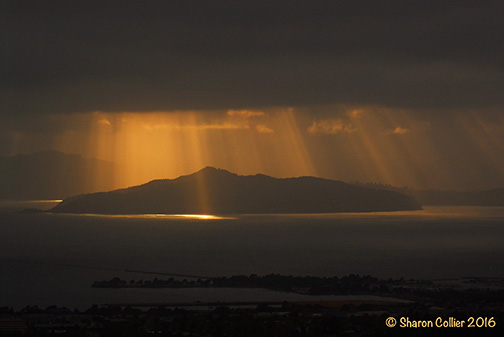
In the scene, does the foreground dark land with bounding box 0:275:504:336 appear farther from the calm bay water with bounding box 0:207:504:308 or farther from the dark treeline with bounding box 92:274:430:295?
the calm bay water with bounding box 0:207:504:308

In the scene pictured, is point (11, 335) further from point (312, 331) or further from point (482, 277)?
point (482, 277)

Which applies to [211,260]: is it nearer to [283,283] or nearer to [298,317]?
[283,283]

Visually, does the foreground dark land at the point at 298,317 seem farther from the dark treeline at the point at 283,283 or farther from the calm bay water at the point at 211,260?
the calm bay water at the point at 211,260

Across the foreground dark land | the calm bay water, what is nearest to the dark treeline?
the foreground dark land

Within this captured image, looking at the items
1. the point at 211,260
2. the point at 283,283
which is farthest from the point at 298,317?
the point at 211,260

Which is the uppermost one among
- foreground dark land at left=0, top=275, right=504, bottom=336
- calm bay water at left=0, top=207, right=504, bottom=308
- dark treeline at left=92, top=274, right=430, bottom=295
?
calm bay water at left=0, top=207, right=504, bottom=308

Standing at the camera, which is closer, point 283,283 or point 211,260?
point 283,283

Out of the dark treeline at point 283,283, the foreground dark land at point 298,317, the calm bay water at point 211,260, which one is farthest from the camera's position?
→ the dark treeline at point 283,283

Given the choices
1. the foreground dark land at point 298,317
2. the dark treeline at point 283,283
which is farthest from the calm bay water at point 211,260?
the foreground dark land at point 298,317
